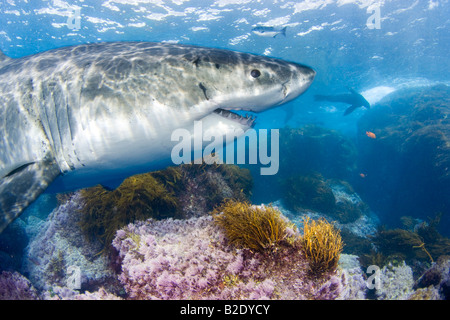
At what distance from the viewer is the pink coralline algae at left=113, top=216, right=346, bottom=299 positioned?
220cm

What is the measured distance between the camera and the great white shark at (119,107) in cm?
232

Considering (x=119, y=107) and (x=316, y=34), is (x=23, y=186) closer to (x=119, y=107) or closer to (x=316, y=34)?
(x=119, y=107)

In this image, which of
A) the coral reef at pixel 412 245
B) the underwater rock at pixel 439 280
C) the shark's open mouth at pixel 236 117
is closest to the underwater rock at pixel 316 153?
the coral reef at pixel 412 245

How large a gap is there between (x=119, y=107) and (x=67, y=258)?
201 inches

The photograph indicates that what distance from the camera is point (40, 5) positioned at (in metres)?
13.8

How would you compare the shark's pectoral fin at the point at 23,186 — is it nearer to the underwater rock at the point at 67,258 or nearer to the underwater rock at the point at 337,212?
the underwater rock at the point at 67,258

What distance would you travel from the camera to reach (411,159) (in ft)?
56.8

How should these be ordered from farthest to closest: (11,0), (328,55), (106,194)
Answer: (328,55), (11,0), (106,194)

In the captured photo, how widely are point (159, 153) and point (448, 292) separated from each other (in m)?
3.98

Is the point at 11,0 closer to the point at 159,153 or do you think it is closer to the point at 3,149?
the point at 3,149

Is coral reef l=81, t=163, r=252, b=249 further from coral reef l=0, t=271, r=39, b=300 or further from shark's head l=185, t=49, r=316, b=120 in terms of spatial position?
shark's head l=185, t=49, r=316, b=120

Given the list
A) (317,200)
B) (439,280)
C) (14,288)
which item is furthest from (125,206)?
(317,200)

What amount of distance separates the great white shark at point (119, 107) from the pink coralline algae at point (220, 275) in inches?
47.8
